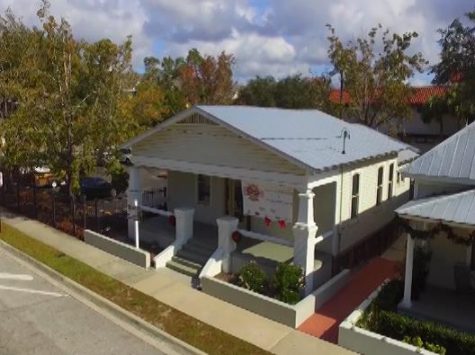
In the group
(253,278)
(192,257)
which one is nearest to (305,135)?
(253,278)

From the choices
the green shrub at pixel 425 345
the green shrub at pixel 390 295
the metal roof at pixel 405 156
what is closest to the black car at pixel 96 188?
the metal roof at pixel 405 156

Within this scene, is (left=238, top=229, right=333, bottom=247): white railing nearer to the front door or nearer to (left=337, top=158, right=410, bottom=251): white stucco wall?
(left=337, top=158, right=410, bottom=251): white stucco wall

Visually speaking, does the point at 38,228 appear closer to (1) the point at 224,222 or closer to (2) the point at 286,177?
(1) the point at 224,222

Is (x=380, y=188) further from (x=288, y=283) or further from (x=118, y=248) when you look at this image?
(x=118, y=248)

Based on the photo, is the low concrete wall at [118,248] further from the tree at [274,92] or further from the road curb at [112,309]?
the tree at [274,92]

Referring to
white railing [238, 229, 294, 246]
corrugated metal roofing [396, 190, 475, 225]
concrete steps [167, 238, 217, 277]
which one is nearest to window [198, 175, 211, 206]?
concrete steps [167, 238, 217, 277]
